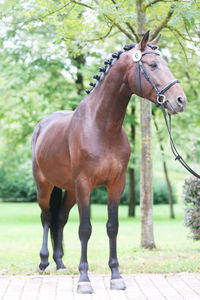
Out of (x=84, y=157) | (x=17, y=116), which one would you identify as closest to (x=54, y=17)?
(x=84, y=157)

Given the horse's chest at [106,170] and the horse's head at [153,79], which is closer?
the horse's head at [153,79]

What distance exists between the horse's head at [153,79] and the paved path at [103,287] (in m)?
1.94

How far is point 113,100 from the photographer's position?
4734mm

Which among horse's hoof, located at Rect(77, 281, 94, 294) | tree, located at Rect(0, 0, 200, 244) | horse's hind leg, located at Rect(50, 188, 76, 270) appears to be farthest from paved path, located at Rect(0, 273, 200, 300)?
tree, located at Rect(0, 0, 200, 244)

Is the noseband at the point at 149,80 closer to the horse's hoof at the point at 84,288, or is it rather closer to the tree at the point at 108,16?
the tree at the point at 108,16

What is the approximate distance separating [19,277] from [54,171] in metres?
1.41

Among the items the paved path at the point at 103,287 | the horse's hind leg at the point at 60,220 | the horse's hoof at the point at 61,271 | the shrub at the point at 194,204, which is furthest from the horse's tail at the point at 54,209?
the shrub at the point at 194,204

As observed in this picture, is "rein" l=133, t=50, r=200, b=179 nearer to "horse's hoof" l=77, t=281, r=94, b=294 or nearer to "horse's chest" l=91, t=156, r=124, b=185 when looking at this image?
"horse's chest" l=91, t=156, r=124, b=185

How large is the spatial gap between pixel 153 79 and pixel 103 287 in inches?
93.9

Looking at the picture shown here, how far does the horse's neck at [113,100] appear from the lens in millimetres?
4672

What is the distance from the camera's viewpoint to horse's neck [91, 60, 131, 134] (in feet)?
15.3

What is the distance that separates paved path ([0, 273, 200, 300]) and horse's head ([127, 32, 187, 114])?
1.94 metres

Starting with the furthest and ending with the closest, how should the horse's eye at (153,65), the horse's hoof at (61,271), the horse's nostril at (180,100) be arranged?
the horse's hoof at (61,271)
the horse's eye at (153,65)
the horse's nostril at (180,100)

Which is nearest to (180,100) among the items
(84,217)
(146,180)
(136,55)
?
(136,55)
